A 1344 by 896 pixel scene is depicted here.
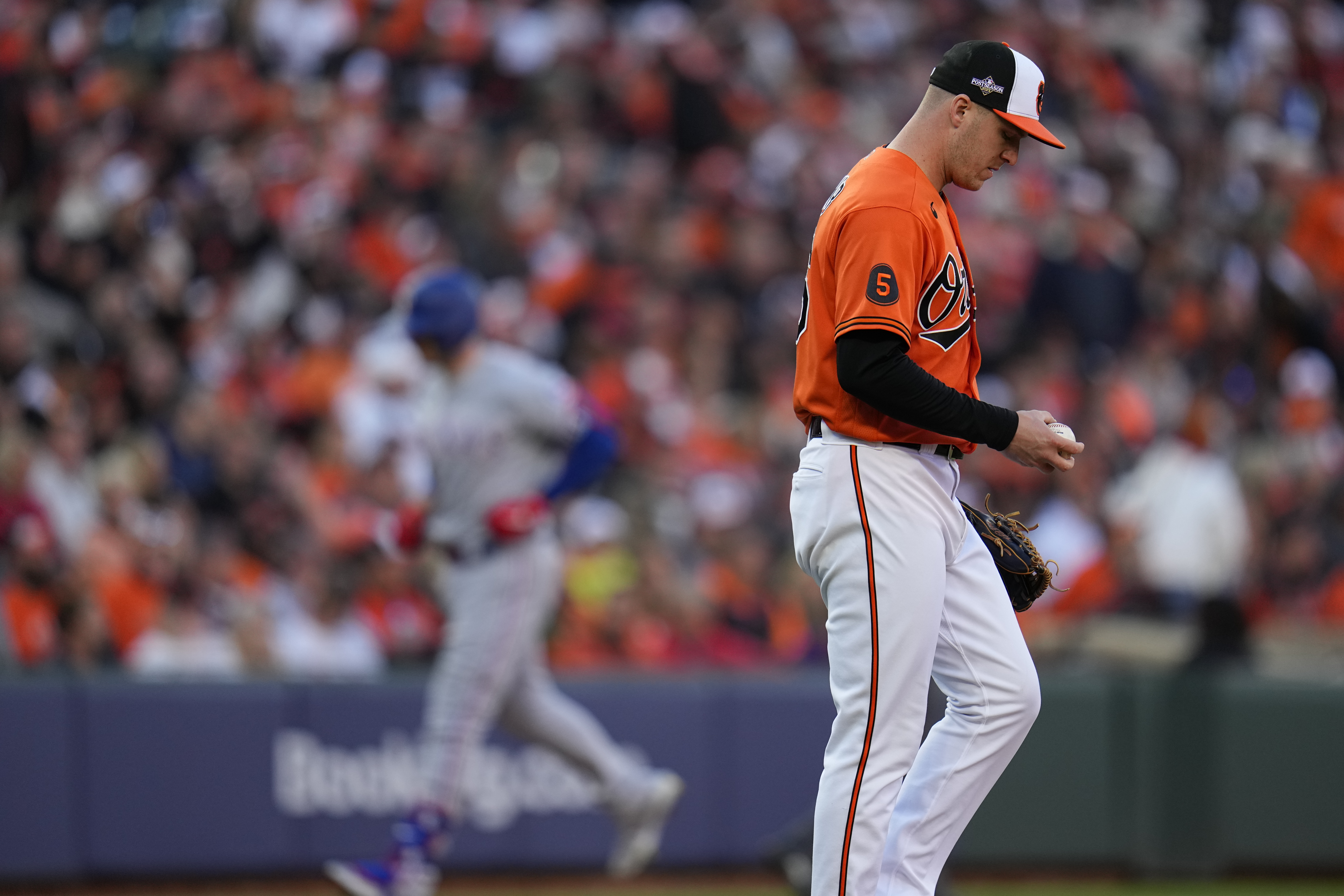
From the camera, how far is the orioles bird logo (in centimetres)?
395

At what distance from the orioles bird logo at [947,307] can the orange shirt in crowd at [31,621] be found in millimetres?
5516

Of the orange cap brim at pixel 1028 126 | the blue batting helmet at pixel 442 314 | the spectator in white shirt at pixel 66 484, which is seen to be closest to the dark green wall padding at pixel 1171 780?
the blue batting helmet at pixel 442 314

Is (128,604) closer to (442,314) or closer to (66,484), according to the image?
(66,484)

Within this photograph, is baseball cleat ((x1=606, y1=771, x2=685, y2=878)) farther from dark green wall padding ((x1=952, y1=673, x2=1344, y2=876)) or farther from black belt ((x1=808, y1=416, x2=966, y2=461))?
black belt ((x1=808, y1=416, x2=966, y2=461))

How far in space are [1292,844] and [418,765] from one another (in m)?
3.79

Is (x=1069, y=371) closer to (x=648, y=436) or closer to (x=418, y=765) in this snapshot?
(x=648, y=436)

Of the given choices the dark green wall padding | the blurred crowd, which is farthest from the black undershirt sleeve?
the blurred crowd

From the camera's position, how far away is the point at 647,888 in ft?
24.3

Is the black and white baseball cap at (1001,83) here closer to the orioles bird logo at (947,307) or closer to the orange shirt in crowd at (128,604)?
the orioles bird logo at (947,307)

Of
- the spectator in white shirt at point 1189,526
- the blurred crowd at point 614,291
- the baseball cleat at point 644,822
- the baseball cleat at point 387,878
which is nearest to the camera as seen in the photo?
the baseball cleat at point 387,878

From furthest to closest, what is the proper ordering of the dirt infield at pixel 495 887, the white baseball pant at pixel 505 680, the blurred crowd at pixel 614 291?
1. the blurred crowd at pixel 614 291
2. the dirt infield at pixel 495 887
3. the white baseball pant at pixel 505 680

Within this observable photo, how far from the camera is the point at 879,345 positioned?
3.79 meters

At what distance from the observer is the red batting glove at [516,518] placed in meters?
6.29

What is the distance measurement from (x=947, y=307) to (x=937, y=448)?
34 cm
